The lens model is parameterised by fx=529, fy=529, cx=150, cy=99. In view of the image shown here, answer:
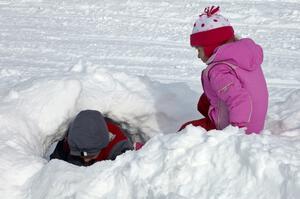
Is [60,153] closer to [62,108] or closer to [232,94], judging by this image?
[62,108]

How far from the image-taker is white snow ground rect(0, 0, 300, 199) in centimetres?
217

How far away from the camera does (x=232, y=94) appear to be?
2.87m

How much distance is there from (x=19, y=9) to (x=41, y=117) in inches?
256

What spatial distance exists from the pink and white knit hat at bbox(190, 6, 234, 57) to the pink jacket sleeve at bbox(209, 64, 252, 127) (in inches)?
6.1

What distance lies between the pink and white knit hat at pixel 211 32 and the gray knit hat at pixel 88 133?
2.52 ft

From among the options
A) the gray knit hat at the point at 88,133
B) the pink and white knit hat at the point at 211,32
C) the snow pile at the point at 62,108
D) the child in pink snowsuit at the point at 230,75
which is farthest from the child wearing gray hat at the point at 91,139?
the pink and white knit hat at the point at 211,32

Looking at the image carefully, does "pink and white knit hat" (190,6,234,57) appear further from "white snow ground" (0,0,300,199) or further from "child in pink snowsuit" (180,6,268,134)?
"white snow ground" (0,0,300,199)

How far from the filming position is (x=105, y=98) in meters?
3.60

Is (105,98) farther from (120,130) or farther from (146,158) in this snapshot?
(146,158)

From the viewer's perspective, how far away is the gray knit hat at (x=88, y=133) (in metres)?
3.20

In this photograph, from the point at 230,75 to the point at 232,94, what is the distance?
110 mm

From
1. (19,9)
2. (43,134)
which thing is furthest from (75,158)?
(19,9)

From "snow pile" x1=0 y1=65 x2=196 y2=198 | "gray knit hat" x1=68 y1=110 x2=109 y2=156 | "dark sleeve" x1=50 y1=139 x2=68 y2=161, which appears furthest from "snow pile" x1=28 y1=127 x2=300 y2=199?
"dark sleeve" x1=50 y1=139 x2=68 y2=161

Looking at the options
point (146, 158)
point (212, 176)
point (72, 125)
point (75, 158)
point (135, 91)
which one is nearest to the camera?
point (212, 176)
